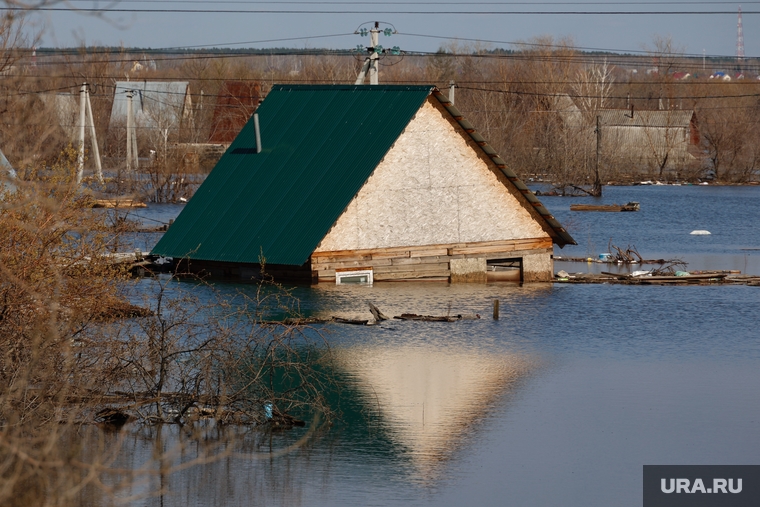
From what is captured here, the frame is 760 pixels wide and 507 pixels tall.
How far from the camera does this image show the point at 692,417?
18.2m

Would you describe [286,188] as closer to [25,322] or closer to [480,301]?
[480,301]

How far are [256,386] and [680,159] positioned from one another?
94199 millimetres

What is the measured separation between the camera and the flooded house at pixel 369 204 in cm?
3088

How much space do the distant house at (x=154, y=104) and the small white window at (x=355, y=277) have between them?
68.3 meters

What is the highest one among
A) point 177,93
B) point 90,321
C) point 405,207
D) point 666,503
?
point 177,93

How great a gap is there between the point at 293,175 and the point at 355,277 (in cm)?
367

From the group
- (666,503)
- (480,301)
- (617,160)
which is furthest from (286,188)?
(617,160)

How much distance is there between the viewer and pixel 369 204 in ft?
103

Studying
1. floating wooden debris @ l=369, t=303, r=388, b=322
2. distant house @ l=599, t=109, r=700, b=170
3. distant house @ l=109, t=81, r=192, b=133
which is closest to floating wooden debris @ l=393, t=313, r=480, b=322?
floating wooden debris @ l=369, t=303, r=388, b=322

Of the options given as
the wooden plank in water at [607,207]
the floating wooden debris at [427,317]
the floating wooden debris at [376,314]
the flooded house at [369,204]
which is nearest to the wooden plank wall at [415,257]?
the flooded house at [369,204]

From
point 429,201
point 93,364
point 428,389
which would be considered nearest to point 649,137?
point 429,201

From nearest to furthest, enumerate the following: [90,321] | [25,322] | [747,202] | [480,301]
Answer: [25,322], [90,321], [480,301], [747,202]

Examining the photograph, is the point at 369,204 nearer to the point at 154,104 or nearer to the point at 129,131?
the point at 129,131

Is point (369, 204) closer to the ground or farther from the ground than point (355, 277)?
farther from the ground
